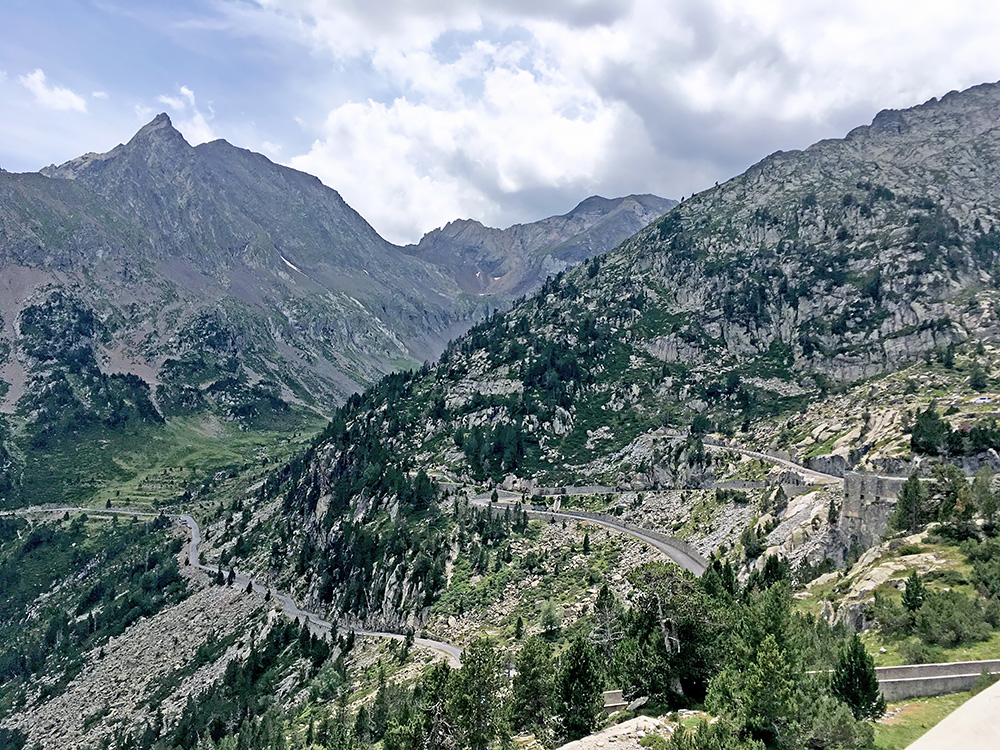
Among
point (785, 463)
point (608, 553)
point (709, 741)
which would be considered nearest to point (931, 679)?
point (709, 741)

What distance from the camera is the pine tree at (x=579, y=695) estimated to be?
117 ft

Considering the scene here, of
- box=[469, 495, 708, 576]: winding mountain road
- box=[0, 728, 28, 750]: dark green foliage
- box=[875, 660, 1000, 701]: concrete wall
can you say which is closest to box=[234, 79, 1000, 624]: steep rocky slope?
box=[469, 495, 708, 576]: winding mountain road

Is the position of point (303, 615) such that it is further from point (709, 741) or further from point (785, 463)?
point (709, 741)

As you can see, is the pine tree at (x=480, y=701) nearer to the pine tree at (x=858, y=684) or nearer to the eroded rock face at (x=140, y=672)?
the pine tree at (x=858, y=684)

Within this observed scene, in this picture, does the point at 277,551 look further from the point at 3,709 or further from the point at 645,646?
the point at 645,646

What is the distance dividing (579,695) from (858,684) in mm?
15556

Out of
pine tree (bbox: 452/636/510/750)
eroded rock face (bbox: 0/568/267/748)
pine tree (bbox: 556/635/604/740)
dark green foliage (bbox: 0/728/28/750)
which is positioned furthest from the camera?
dark green foliage (bbox: 0/728/28/750)

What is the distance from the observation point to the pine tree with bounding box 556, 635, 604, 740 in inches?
1406

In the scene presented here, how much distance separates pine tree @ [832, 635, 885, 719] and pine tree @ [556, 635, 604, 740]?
13862 mm

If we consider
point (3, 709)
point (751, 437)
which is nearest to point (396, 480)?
point (751, 437)

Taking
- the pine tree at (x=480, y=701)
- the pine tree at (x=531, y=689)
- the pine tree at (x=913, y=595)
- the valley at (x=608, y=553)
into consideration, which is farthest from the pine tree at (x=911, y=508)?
the pine tree at (x=480, y=701)

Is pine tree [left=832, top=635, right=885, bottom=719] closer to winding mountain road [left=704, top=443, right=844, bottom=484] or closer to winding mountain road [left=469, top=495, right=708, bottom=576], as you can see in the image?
winding mountain road [left=469, top=495, right=708, bottom=576]

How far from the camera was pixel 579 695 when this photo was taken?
3625 centimetres

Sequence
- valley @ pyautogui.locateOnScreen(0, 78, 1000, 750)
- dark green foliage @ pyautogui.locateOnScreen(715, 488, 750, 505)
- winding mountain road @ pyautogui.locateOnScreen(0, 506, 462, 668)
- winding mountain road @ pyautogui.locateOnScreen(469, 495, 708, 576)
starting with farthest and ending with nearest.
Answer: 1. dark green foliage @ pyautogui.locateOnScreen(715, 488, 750, 505)
2. winding mountain road @ pyautogui.locateOnScreen(469, 495, 708, 576)
3. winding mountain road @ pyautogui.locateOnScreen(0, 506, 462, 668)
4. valley @ pyautogui.locateOnScreen(0, 78, 1000, 750)
